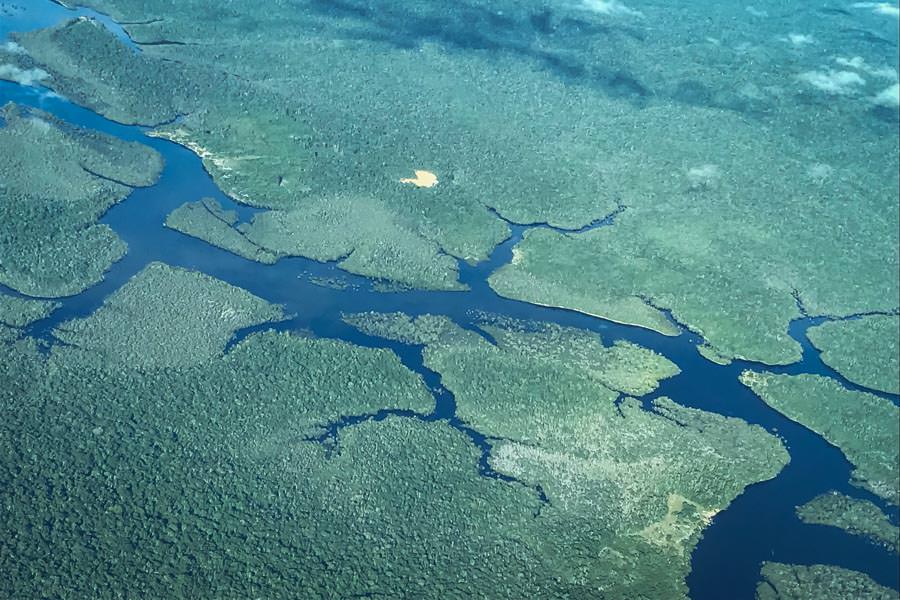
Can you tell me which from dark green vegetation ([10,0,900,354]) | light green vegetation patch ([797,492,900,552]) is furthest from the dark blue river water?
dark green vegetation ([10,0,900,354])

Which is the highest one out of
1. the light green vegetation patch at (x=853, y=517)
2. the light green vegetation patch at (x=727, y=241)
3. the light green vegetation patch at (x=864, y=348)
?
the light green vegetation patch at (x=727, y=241)

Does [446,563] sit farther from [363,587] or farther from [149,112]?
[149,112]

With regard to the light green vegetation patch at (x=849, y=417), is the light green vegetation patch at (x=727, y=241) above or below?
above

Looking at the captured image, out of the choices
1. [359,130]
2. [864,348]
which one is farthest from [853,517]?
[359,130]

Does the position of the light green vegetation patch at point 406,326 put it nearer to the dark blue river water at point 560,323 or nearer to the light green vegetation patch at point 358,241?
the dark blue river water at point 560,323

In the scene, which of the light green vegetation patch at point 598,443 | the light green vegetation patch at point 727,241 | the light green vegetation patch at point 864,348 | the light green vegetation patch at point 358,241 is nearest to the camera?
the light green vegetation patch at point 598,443

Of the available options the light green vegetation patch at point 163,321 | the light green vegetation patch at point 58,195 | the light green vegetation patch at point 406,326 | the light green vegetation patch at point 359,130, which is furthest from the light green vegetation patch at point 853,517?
the light green vegetation patch at point 58,195

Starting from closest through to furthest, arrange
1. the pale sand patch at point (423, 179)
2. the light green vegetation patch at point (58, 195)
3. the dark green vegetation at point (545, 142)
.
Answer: the light green vegetation patch at point (58, 195) → the dark green vegetation at point (545, 142) → the pale sand patch at point (423, 179)

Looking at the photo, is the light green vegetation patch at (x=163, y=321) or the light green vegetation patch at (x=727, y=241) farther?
the light green vegetation patch at (x=727, y=241)
